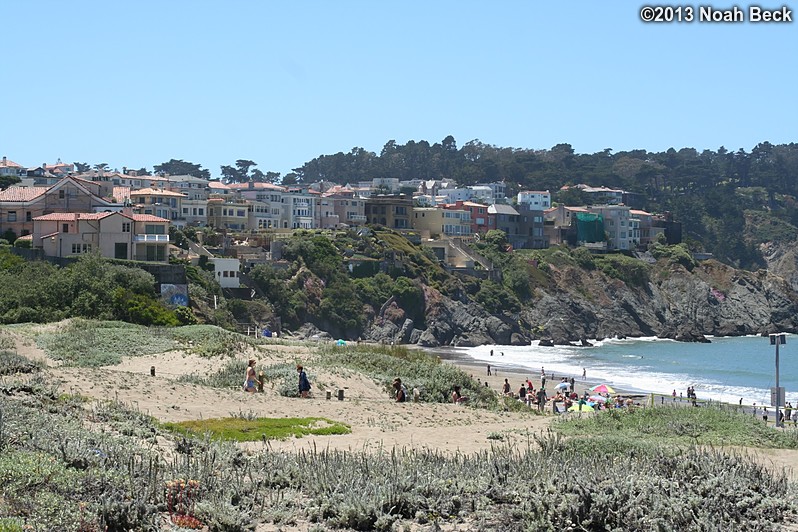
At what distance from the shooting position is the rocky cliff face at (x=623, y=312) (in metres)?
77.1

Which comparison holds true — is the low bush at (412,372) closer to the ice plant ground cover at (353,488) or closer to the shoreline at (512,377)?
the shoreline at (512,377)

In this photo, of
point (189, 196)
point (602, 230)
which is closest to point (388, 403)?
point (189, 196)

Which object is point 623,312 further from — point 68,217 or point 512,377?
point 68,217

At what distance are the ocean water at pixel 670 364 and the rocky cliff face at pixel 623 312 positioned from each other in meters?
2.25

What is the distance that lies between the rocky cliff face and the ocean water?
2252 millimetres

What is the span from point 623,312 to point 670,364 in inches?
1114

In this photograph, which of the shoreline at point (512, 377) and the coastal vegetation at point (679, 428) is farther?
the shoreline at point (512, 377)

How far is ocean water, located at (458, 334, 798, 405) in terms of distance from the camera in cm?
4991

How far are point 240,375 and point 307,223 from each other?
71055 mm

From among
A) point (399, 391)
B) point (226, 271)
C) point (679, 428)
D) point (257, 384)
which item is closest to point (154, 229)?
point (226, 271)

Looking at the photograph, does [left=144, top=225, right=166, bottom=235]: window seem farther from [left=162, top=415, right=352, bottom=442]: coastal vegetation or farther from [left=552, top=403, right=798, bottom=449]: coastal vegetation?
[left=162, top=415, right=352, bottom=442]: coastal vegetation

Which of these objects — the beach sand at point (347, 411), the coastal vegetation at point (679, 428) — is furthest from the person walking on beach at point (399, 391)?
the coastal vegetation at point (679, 428)

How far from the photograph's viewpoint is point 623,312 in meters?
91.4

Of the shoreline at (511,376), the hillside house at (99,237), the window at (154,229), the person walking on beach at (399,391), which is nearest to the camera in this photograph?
the person walking on beach at (399,391)
